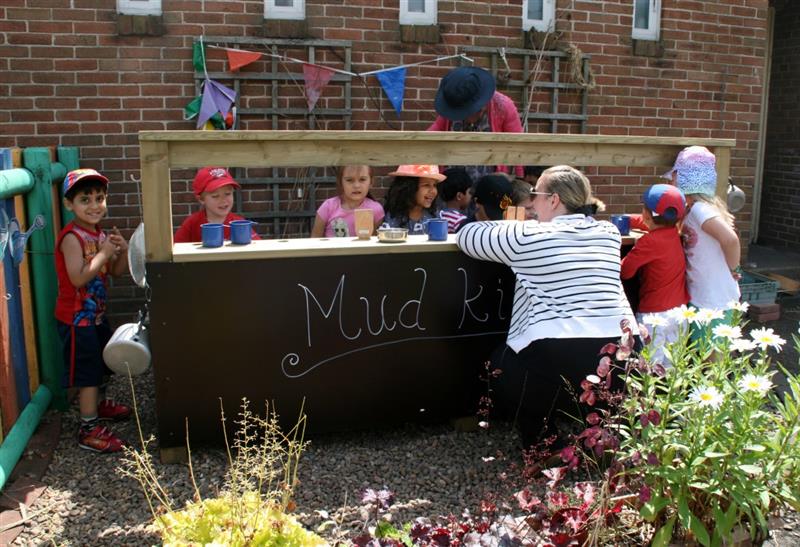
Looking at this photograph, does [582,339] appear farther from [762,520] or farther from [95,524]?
[95,524]

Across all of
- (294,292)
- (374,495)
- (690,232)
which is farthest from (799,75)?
(374,495)

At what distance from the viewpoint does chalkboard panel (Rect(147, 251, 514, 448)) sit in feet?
10.8

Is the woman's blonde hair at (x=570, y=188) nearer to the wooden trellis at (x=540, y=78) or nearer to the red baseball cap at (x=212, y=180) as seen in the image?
the red baseball cap at (x=212, y=180)

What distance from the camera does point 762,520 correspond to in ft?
6.86

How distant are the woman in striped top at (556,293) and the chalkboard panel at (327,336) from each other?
0.32m

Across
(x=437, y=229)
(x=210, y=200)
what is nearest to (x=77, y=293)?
(x=210, y=200)

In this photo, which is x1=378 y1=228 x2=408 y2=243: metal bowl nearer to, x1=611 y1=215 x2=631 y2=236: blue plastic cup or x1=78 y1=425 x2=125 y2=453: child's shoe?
x1=611 y1=215 x2=631 y2=236: blue plastic cup

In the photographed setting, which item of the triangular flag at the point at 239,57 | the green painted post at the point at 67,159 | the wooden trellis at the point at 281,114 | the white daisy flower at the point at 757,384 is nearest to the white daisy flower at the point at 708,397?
the white daisy flower at the point at 757,384

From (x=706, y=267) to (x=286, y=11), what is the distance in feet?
11.8

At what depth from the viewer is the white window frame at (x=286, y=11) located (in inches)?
221

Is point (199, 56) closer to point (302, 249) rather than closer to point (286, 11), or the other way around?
point (286, 11)

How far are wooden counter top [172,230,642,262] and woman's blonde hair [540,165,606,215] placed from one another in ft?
1.84

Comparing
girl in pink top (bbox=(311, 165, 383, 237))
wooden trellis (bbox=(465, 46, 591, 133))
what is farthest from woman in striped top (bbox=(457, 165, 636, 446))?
wooden trellis (bbox=(465, 46, 591, 133))

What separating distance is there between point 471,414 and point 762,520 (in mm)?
1846
